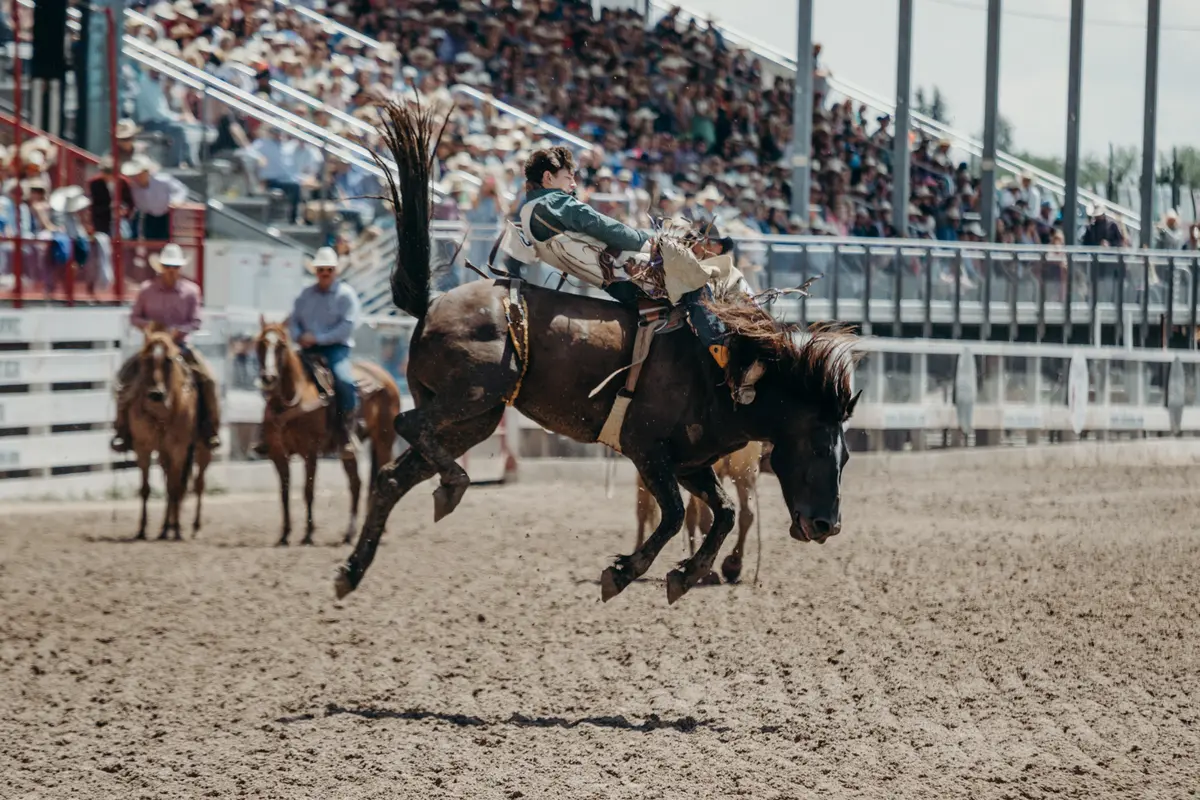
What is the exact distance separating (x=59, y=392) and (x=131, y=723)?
29.7 feet

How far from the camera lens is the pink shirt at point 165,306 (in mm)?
13578

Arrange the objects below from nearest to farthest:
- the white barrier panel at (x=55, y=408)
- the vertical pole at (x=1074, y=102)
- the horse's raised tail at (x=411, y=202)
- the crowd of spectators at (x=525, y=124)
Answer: the horse's raised tail at (x=411, y=202) → the white barrier panel at (x=55, y=408) → the crowd of spectators at (x=525, y=124) → the vertical pole at (x=1074, y=102)

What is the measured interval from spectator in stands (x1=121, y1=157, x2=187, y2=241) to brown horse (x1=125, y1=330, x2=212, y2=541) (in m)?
3.53

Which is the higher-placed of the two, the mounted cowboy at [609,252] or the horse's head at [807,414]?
the mounted cowboy at [609,252]

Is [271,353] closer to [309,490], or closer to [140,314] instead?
[309,490]

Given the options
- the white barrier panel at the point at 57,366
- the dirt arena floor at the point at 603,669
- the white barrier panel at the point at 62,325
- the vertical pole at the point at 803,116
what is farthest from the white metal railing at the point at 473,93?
the dirt arena floor at the point at 603,669

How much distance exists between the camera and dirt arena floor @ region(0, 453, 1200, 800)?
6.14 metres

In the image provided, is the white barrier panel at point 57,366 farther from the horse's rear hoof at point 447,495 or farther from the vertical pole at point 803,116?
the horse's rear hoof at point 447,495

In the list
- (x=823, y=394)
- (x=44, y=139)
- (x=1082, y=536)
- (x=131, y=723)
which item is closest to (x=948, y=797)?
(x=823, y=394)

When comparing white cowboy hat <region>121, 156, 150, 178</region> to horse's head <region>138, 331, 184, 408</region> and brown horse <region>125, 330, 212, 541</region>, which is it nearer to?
brown horse <region>125, 330, 212, 541</region>

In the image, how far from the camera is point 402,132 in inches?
302

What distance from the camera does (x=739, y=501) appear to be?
1068 cm

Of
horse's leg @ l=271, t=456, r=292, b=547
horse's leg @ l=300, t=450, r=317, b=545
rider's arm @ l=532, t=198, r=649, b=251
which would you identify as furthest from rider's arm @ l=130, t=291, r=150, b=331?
rider's arm @ l=532, t=198, r=649, b=251

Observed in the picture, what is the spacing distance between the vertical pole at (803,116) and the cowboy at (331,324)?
7679 mm
